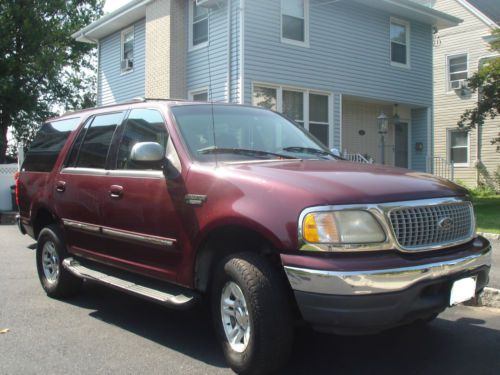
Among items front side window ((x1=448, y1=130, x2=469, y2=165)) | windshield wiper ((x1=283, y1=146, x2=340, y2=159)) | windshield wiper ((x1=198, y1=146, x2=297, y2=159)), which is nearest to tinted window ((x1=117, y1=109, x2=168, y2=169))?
windshield wiper ((x1=198, y1=146, x2=297, y2=159))

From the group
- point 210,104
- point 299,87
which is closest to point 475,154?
point 299,87

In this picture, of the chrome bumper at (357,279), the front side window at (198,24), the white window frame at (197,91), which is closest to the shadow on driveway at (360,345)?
the chrome bumper at (357,279)

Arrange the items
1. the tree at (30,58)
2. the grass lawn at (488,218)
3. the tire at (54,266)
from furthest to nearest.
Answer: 1. the tree at (30,58)
2. the grass lawn at (488,218)
3. the tire at (54,266)

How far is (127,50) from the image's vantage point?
59.2 ft

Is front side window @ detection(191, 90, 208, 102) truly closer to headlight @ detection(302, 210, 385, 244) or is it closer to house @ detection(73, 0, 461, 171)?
house @ detection(73, 0, 461, 171)

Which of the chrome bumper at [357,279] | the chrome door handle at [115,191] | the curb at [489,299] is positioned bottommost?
the curb at [489,299]

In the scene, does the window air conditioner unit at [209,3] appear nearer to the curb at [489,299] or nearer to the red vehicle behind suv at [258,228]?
the red vehicle behind suv at [258,228]

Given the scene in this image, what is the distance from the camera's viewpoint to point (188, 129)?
433cm

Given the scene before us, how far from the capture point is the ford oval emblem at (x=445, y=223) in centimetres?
347

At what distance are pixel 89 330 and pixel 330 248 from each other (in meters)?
2.58

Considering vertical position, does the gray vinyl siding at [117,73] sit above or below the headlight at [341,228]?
above

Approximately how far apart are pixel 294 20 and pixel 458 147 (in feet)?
35.2

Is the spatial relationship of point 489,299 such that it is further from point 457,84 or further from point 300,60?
point 457,84

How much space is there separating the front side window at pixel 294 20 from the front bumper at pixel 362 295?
1200cm
